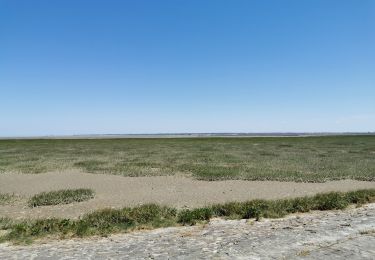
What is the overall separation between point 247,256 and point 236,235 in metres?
2.30

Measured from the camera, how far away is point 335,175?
2850cm

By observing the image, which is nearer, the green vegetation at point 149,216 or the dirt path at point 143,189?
the green vegetation at point 149,216

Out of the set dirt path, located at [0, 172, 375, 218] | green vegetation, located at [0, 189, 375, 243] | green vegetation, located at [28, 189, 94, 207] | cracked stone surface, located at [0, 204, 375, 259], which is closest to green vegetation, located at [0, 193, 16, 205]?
dirt path, located at [0, 172, 375, 218]

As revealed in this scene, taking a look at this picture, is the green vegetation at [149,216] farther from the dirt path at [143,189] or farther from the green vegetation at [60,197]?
the green vegetation at [60,197]

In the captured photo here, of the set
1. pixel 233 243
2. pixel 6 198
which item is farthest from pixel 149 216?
pixel 6 198

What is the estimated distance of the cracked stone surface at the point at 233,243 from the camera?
9.68m

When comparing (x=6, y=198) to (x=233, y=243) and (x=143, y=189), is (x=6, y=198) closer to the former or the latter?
(x=143, y=189)

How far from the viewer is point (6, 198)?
2064 centimetres

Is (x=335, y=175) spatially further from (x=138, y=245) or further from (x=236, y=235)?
(x=138, y=245)

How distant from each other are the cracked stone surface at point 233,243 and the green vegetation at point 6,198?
9.32 meters

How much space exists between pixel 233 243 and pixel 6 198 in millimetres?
14672

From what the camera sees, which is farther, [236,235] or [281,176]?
[281,176]

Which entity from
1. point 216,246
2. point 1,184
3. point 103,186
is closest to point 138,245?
point 216,246

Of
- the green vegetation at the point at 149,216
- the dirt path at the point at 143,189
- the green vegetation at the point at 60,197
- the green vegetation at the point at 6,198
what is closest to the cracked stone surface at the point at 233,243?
the green vegetation at the point at 149,216
